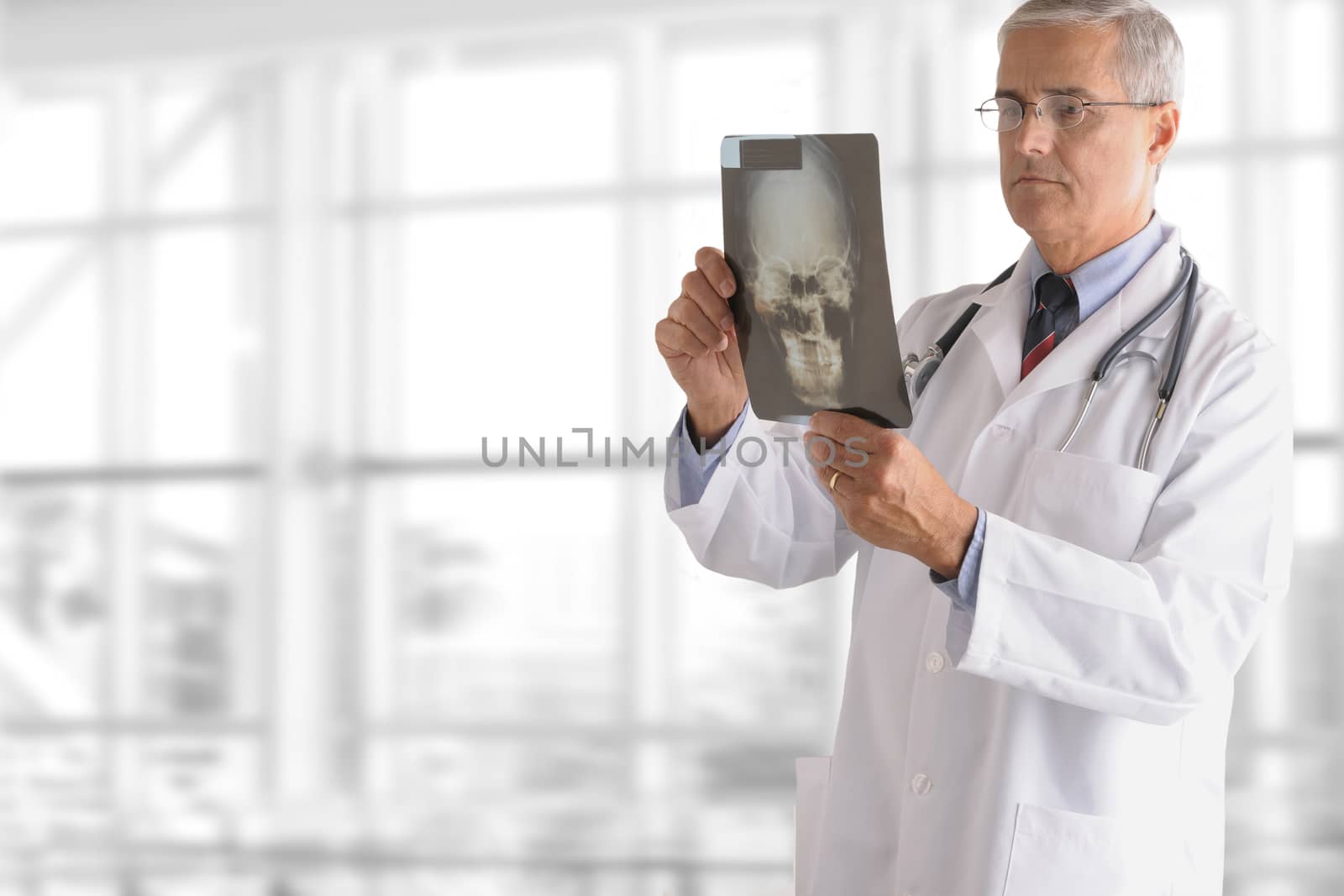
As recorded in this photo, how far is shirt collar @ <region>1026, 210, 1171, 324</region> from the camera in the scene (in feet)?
3.62

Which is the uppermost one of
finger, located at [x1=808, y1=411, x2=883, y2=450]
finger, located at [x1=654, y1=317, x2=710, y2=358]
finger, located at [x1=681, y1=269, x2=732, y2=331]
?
finger, located at [x1=681, y1=269, x2=732, y2=331]

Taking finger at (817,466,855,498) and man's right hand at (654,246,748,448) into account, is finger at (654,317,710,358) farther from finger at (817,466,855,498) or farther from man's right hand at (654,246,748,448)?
finger at (817,466,855,498)

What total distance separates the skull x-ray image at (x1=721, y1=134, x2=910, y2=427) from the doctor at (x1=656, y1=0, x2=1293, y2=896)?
0.12ft

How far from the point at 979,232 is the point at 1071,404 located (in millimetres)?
2175

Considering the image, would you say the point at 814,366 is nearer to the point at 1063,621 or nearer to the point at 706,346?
the point at 706,346

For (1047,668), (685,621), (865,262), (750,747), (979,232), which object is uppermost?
(979,232)

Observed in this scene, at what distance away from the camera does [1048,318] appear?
3.81ft

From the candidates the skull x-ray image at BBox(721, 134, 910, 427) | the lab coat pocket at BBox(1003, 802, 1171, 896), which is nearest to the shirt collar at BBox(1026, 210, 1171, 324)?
the skull x-ray image at BBox(721, 134, 910, 427)

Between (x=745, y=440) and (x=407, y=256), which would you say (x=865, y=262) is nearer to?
(x=745, y=440)

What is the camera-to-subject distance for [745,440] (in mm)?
1189

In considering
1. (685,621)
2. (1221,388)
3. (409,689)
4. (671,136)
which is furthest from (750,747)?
(1221,388)

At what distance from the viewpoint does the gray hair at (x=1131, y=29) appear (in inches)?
40.9

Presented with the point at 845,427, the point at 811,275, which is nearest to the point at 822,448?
the point at 845,427

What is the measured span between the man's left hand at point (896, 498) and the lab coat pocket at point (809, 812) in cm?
38
